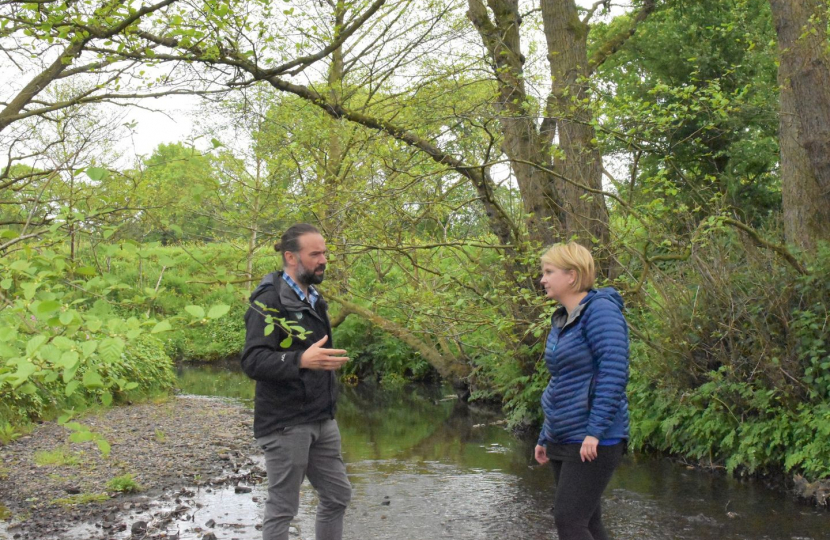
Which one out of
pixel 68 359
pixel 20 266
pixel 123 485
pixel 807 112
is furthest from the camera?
pixel 807 112

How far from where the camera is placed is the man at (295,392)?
4512mm

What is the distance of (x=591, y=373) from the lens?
4133 millimetres

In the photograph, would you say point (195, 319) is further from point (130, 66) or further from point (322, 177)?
point (322, 177)

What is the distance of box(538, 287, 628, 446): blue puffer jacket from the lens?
403 cm

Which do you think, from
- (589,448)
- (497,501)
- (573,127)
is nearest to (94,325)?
(589,448)

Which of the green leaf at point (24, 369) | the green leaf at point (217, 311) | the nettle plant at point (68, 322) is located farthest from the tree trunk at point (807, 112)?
the green leaf at point (24, 369)

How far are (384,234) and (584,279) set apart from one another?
747 centimetres

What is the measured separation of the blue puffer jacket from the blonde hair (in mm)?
92

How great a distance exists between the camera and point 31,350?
108 inches

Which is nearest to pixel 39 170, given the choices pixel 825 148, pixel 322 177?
pixel 322 177

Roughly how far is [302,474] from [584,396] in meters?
1.72

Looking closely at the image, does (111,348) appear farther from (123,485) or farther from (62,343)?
(123,485)

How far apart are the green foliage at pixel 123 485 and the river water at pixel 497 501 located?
30.8 inches

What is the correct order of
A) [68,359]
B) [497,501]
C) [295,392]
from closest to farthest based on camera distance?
[68,359], [295,392], [497,501]
